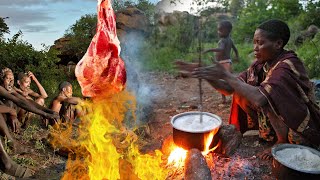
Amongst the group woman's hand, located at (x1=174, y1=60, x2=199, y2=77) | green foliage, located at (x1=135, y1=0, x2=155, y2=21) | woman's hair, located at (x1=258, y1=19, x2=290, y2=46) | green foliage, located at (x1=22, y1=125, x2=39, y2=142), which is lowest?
green foliage, located at (x1=22, y1=125, x2=39, y2=142)

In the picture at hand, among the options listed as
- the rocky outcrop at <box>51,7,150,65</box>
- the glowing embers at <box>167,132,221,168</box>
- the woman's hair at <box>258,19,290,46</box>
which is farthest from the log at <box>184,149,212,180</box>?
the rocky outcrop at <box>51,7,150,65</box>

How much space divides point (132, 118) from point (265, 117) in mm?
3225

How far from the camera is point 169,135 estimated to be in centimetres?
522

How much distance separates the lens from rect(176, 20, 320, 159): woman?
3.71 metres

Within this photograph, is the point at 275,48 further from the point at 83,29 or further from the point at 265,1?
the point at 265,1

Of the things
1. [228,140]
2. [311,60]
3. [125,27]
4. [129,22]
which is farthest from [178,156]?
[311,60]

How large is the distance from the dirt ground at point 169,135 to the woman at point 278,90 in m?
0.31

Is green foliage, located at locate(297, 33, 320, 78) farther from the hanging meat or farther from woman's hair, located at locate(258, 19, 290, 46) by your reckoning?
the hanging meat

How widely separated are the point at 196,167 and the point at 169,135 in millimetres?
1860

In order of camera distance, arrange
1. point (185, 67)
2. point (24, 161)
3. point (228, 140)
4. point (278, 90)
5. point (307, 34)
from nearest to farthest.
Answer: point (278, 90)
point (185, 67)
point (228, 140)
point (24, 161)
point (307, 34)

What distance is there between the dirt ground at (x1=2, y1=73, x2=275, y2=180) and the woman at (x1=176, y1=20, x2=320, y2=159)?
307 millimetres

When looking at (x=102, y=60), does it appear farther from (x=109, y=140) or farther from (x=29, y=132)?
(x=29, y=132)

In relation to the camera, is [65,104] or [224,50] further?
[224,50]

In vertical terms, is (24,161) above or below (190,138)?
below
